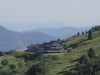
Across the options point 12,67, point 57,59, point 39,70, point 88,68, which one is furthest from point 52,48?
point 88,68

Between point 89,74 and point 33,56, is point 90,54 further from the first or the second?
point 33,56

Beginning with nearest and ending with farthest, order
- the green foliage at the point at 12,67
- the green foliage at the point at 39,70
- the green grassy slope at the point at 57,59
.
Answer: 1. the green foliage at the point at 39,70
2. the green grassy slope at the point at 57,59
3. the green foliage at the point at 12,67

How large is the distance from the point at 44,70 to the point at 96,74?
24214 millimetres

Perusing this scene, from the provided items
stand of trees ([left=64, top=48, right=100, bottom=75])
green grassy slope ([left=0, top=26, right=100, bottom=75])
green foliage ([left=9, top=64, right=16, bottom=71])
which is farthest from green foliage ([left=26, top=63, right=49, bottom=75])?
green foliage ([left=9, top=64, right=16, bottom=71])

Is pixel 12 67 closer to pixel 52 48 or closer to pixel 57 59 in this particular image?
pixel 57 59

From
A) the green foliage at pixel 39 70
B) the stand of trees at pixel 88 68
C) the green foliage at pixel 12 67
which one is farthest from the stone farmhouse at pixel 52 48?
the stand of trees at pixel 88 68

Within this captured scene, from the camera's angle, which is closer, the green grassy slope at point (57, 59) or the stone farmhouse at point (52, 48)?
the green grassy slope at point (57, 59)

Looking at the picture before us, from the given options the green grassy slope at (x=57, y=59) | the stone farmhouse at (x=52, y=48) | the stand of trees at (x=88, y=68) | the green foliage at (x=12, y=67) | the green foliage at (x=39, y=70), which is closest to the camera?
the stand of trees at (x=88, y=68)

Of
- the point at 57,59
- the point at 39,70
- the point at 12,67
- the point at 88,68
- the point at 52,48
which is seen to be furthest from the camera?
the point at 52,48

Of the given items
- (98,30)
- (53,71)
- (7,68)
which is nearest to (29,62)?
(7,68)

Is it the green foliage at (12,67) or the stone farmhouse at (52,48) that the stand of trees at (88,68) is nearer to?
the green foliage at (12,67)

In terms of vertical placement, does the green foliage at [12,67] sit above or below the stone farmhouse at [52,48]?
below

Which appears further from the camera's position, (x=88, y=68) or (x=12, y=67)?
(x=12, y=67)

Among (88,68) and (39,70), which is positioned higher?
(88,68)
